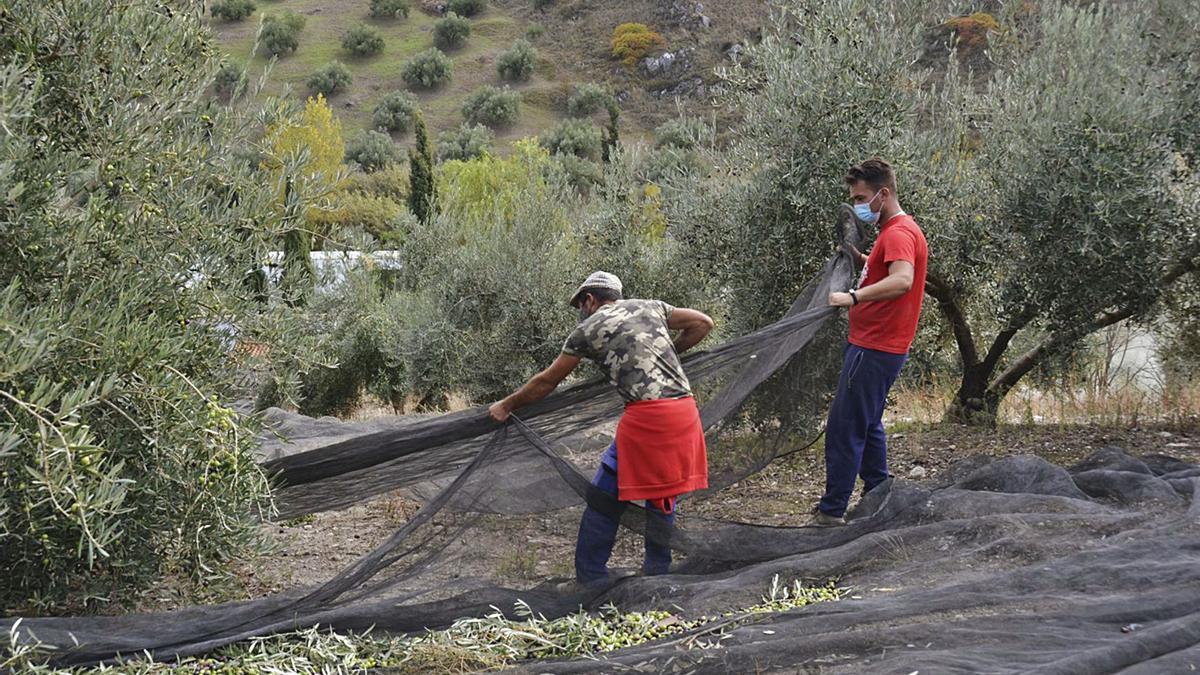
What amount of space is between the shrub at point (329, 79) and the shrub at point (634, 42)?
15.5m

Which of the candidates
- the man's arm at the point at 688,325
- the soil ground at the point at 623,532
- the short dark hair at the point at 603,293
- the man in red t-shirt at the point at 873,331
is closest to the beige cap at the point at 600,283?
the short dark hair at the point at 603,293

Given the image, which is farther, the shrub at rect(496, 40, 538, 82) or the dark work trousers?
the shrub at rect(496, 40, 538, 82)

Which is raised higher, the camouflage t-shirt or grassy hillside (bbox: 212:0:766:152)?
grassy hillside (bbox: 212:0:766:152)

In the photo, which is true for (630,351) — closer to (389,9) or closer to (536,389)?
(536,389)

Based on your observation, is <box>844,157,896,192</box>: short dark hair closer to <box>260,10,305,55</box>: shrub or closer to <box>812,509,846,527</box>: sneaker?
<box>812,509,846,527</box>: sneaker

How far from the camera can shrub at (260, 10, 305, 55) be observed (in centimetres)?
5378

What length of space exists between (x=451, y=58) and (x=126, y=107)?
5664 cm

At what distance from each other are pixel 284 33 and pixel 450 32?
33.3 feet

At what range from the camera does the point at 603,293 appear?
4.97 m

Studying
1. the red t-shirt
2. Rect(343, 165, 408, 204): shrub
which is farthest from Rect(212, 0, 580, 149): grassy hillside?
the red t-shirt

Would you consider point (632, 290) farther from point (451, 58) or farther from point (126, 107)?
point (451, 58)

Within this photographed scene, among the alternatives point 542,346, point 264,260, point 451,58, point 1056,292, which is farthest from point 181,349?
point 451,58

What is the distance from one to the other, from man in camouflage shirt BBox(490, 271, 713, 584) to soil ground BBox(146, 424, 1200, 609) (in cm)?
18

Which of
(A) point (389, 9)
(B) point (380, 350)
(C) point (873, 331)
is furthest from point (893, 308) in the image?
(A) point (389, 9)
